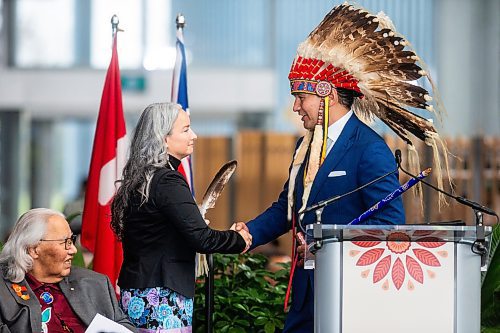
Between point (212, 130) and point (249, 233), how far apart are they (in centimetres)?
915

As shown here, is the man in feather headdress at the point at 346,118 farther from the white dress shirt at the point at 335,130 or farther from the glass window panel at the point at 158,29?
the glass window panel at the point at 158,29

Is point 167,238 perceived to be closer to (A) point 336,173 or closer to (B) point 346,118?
(A) point 336,173

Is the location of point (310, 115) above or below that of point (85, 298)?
above

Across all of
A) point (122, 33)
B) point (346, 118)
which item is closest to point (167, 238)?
point (346, 118)

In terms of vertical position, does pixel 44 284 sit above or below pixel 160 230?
below

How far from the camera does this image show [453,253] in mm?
2736

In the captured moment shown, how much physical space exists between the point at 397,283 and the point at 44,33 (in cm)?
1009

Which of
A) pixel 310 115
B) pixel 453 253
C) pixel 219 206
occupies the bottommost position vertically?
pixel 219 206

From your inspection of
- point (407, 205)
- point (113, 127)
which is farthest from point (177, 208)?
point (407, 205)

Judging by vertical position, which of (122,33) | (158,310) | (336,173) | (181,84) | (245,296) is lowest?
(245,296)

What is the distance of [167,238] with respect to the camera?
3.23 meters

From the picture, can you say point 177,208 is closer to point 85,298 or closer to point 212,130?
point 85,298

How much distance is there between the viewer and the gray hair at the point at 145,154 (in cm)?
322

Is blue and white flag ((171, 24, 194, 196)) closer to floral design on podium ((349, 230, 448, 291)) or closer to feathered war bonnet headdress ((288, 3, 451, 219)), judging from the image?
feathered war bonnet headdress ((288, 3, 451, 219))
